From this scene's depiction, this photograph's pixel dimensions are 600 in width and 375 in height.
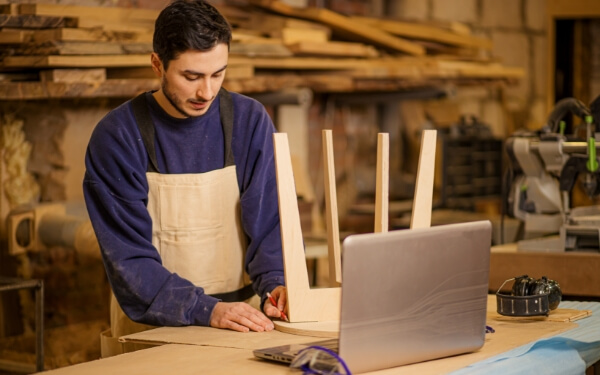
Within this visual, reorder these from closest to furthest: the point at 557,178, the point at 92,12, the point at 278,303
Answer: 1. the point at 278,303
2. the point at 557,178
3. the point at 92,12

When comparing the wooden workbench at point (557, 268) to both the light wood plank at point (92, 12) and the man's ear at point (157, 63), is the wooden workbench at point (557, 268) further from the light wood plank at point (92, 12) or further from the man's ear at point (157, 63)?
the light wood plank at point (92, 12)

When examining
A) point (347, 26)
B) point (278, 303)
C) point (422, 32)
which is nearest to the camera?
point (278, 303)

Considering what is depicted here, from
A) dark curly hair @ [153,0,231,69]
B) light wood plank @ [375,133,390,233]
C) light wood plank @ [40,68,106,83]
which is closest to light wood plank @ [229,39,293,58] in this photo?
light wood plank @ [40,68,106,83]

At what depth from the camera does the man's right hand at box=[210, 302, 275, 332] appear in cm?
240

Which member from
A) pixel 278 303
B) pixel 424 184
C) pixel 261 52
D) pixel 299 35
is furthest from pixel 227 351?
pixel 299 35

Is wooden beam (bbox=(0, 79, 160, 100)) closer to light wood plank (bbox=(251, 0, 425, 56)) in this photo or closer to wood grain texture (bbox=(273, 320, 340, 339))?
light wood plank (bbox=(251, 0, 425, 56))

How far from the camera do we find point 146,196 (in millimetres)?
2576

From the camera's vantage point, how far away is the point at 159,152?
264 centimetres

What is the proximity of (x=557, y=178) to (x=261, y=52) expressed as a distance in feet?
5.06

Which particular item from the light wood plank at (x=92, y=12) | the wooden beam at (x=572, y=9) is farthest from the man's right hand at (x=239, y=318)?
the wooden beam at (x=572, y=9)

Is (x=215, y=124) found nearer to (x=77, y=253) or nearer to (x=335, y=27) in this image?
(x=77, y=253)

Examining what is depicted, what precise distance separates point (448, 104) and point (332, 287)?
4.15 metres

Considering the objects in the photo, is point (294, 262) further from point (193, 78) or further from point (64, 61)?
point (64, 61)

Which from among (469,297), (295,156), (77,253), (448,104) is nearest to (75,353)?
(77,253)
